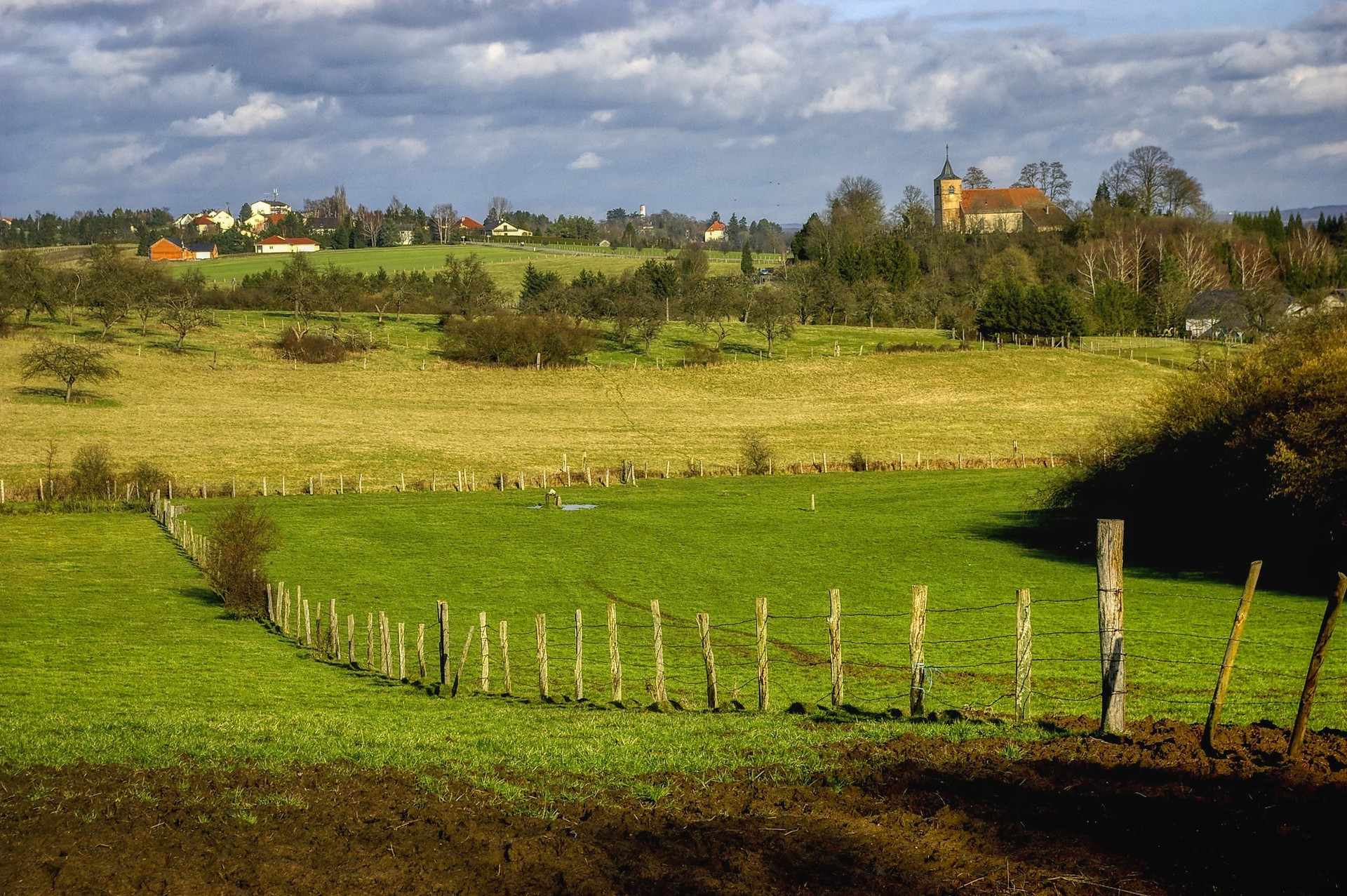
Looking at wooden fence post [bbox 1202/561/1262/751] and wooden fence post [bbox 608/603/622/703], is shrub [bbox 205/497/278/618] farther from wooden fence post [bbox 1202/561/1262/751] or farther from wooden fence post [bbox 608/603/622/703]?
wooden fence post [bbox 1202/561/1262/751]

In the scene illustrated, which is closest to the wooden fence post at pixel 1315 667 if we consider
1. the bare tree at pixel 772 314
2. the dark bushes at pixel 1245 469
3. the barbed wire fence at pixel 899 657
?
the barbed wire fence at pixel 899 657

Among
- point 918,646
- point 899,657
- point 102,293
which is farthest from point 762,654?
point 102,293

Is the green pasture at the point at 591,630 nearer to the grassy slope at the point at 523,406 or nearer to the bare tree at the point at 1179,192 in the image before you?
the grassy slope at the point at 523,406

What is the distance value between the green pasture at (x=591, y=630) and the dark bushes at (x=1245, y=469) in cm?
327

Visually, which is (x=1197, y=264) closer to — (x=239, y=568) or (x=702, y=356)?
(x=702, y=356)

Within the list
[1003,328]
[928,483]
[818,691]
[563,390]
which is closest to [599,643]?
[818,691]

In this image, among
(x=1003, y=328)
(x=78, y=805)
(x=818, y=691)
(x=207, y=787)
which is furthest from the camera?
(x=1003, y=328)

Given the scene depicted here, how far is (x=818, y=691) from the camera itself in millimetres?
A: 21219

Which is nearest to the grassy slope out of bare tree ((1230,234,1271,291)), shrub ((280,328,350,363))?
shrub ((280,328,350,363))

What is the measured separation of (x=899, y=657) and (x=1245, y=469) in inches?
773

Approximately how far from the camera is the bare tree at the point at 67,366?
7850 cm

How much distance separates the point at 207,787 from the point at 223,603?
25132 millimetres

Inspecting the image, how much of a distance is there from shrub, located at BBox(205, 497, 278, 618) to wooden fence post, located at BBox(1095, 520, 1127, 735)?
27.7m

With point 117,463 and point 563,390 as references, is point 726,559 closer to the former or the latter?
point 117,463
